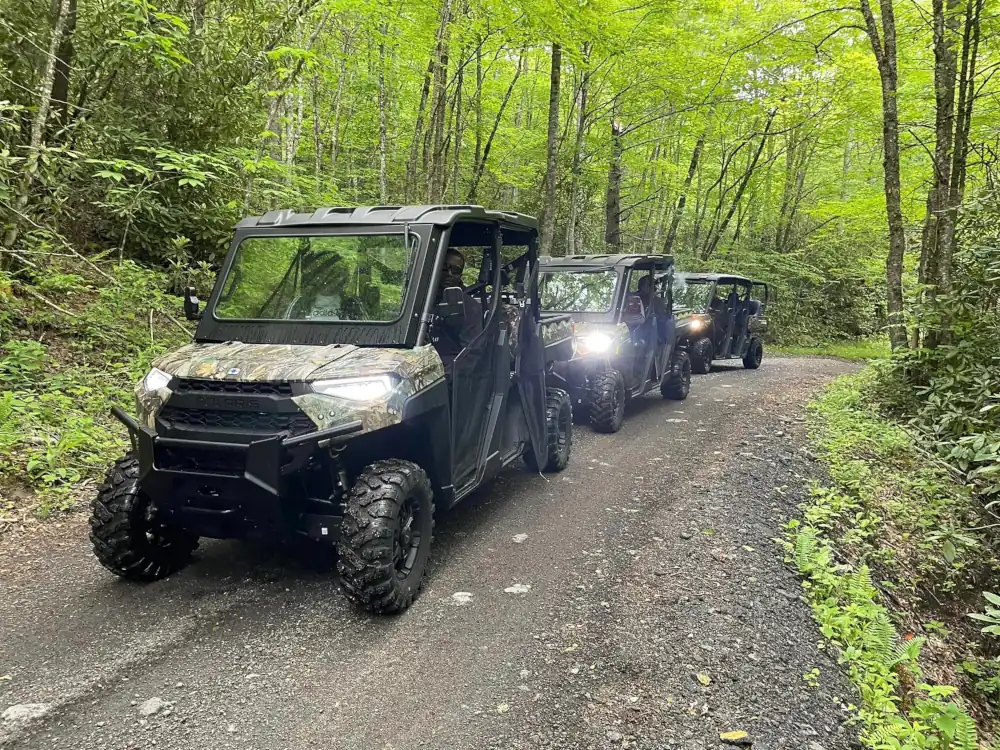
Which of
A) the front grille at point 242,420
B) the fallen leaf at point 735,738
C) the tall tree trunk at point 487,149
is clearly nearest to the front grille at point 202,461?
the front grille at point 242,420

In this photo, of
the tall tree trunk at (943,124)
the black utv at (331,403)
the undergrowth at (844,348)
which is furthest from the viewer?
the undergrowth at (844,348)

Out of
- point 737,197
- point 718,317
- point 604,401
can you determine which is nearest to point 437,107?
point 604,401

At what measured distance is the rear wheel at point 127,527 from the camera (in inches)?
142

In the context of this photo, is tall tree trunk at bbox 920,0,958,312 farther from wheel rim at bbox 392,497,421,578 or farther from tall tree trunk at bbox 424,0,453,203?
wheel rim at bbox 392,497,421,578

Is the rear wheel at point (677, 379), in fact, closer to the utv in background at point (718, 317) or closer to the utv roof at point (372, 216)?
the utv in background at point (718, 317)

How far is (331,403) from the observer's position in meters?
3.38

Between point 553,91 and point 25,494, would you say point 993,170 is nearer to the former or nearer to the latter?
point 553,91

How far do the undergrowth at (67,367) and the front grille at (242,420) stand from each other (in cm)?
218

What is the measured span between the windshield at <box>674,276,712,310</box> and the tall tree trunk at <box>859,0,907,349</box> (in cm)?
407

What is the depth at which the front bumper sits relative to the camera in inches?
126

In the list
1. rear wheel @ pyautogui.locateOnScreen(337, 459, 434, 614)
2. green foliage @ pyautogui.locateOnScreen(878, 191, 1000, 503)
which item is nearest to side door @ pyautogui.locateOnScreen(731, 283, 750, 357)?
green foliage @ pyautogui.locateOnScreen(878, 191, 1000, 503)

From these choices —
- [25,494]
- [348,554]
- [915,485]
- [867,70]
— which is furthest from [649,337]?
[867,70]

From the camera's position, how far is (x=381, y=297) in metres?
4.09

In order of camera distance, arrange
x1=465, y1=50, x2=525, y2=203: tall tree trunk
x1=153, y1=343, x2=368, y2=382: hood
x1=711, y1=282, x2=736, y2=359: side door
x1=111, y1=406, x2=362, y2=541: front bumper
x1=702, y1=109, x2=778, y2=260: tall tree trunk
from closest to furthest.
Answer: x1=111, y1=406, x2=362, y2=541: front bumper < x1=153, y1=343, x2=368, y2=382: hood < x1=711, y1=282, x2=736, y2=359: side door < x1=465, y1=50, x2=525, y2=203: tall tree trunk < x1=702, y1=109, x2=778, y2=260: tall tree trunk
